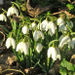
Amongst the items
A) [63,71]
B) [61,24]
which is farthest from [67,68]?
[61,24]

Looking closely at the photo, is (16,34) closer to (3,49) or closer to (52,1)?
(3,49)

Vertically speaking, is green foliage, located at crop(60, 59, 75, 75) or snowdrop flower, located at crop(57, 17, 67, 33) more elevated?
snowdrop flower, located at crop(57, 17, 67, 33)

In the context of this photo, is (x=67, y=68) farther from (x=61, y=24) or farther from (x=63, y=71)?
(x=61, y=24)

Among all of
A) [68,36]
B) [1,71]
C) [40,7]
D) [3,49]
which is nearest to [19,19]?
[40,7]

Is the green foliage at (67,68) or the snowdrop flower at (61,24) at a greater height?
the snowdrop flower at (61,24)

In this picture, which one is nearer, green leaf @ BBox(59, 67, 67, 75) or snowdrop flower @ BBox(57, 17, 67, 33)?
green leaf @ BBox(59, 67, 67, 75)

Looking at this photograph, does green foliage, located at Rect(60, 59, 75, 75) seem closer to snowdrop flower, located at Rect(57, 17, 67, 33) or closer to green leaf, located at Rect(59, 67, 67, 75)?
green leaf, located at Rect(59, 67, 67, 75)

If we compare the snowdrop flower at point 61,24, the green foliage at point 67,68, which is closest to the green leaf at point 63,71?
the green foliage at point 67,68

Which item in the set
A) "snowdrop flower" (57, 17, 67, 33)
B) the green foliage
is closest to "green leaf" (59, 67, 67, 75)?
the green foliage

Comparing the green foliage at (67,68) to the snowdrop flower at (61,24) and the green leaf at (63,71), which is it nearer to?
the green leaf at (63,71)

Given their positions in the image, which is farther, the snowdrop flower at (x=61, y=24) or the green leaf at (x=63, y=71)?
the snowdrop flower at (x=61, y=24)

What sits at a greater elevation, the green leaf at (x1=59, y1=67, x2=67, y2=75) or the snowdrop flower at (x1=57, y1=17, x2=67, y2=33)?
the snowdrop flower at (x1=57, y1=17, x2=67, y2=33)
